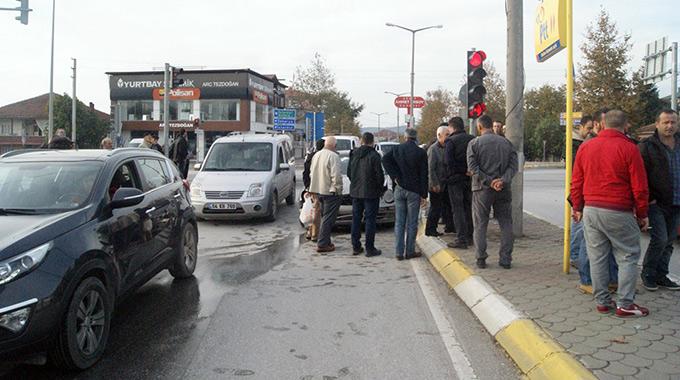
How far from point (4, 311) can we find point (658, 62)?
29718mm

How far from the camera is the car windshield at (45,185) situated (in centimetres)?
475

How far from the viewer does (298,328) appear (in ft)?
17.0

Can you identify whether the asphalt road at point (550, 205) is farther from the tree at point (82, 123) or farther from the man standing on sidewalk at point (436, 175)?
the tree at point (82, 123)

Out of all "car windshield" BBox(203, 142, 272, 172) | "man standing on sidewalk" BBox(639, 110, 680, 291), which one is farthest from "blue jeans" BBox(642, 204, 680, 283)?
"car windshield" BBox(203, 142, 272, 172)

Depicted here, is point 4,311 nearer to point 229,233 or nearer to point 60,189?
point 60,189

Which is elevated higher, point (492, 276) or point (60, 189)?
point (60, 189)

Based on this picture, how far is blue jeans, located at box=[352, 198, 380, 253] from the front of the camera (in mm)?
8461

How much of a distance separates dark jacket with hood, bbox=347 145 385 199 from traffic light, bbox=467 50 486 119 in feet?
10.2

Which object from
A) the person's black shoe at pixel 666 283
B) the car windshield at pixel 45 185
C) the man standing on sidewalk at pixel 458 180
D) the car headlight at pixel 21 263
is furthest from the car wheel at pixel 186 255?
the person's black shoe at pixel 666 283

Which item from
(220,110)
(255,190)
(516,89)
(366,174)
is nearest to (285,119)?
(255,190)

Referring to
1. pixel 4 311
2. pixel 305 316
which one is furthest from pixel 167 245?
pixel 4 311

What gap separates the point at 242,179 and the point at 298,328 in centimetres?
721

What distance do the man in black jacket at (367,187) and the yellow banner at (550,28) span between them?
8.74ft

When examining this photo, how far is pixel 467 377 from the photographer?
4.09 meters
